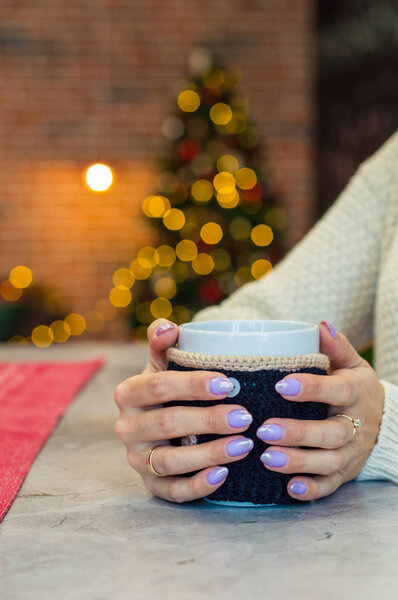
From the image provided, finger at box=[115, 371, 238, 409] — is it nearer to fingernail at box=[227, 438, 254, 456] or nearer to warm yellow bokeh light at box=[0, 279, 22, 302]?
fingernail at box=[227, 438, 254, 456]

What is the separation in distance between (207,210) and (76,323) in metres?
1.20

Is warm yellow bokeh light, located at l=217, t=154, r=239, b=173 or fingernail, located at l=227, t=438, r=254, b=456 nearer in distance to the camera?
fingernail, located at l=227, t=438, r=254, b=456

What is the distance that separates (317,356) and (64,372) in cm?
63

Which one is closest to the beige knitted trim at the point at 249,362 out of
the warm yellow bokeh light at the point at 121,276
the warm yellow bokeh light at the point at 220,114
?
the warm yellow bokeh light at the point at 220,114

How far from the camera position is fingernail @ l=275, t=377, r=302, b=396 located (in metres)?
0.51

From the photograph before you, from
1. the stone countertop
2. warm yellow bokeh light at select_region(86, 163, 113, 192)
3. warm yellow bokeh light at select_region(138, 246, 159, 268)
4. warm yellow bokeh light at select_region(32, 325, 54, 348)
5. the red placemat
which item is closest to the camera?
the stone countertop

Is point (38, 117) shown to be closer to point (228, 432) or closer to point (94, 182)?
point (94, 182)

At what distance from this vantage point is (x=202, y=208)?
3701 mm

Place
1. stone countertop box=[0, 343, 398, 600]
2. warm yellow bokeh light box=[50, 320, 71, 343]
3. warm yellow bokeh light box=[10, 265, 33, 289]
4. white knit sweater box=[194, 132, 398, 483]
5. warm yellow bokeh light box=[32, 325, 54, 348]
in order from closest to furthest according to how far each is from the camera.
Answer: stone countertop box=[0, 343, 398, 600]
white knit sweater box=[194, 132, 398, 483]
warm yellow bokeh light box=[32, 325, 54, 348]
warm yellow bokeh light box=[50, 320, 71, 343]
warm yellow bokeh light box=[10, 265, 33, 289]

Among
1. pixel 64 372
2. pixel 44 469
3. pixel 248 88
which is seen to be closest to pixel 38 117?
pixel 248 88

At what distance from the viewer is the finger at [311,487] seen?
524 mm

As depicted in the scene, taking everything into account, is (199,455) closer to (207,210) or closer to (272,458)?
(272,458)

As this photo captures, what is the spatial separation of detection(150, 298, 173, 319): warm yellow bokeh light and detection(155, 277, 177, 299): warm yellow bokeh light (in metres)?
0.03

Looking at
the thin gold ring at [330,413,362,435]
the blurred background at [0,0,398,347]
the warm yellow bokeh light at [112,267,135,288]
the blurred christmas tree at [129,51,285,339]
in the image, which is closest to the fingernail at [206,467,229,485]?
the thin gold ring at [330,413,362,435]
